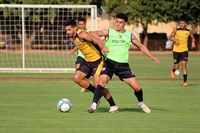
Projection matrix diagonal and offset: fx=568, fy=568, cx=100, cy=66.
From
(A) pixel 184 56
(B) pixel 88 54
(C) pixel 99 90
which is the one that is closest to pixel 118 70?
(C) pixel 99 90

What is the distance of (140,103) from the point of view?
1300 cm

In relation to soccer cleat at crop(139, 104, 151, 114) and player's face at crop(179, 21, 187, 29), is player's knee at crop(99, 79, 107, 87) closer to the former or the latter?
soccer cleat at crop(139, 104, 151, 114)

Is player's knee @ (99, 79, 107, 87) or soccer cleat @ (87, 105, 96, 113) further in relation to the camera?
player's knee @ (99, 79, 107, 87)

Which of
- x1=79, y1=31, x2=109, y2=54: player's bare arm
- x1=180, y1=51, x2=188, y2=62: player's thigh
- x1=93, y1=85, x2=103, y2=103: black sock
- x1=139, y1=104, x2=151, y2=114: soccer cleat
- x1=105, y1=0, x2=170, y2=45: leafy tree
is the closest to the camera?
x1=79, y1=31, x2=109, y2=54: player's bare arm

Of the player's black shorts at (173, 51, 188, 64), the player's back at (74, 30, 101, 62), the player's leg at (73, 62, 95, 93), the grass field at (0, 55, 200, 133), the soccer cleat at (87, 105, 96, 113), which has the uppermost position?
the player's back at (74, 30, 101, 62)

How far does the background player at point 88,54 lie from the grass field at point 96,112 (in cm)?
64

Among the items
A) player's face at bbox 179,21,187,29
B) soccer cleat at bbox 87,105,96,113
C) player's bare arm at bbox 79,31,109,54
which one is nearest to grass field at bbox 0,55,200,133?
soccer cleat at bbox 87,105,96,113

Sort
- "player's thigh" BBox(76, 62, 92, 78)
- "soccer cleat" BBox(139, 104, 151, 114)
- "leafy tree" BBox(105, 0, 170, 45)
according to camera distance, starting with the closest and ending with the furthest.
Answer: "soccer cleat" BBox(139, 104, 151, 114) → "player's thigh" BBox(76, 62, 92, 78) → "leafy tree" BBox(105, 0, 170, 45)

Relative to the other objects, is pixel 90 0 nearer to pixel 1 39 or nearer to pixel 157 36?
pixel 157 36

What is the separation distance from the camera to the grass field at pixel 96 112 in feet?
35.0

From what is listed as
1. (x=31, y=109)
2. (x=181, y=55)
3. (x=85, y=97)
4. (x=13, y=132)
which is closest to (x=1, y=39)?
(x=181, y=55)

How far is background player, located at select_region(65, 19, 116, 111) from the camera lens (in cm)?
1262

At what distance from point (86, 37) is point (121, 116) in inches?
77.0

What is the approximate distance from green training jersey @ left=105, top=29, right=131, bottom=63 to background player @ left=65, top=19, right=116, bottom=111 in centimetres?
32
